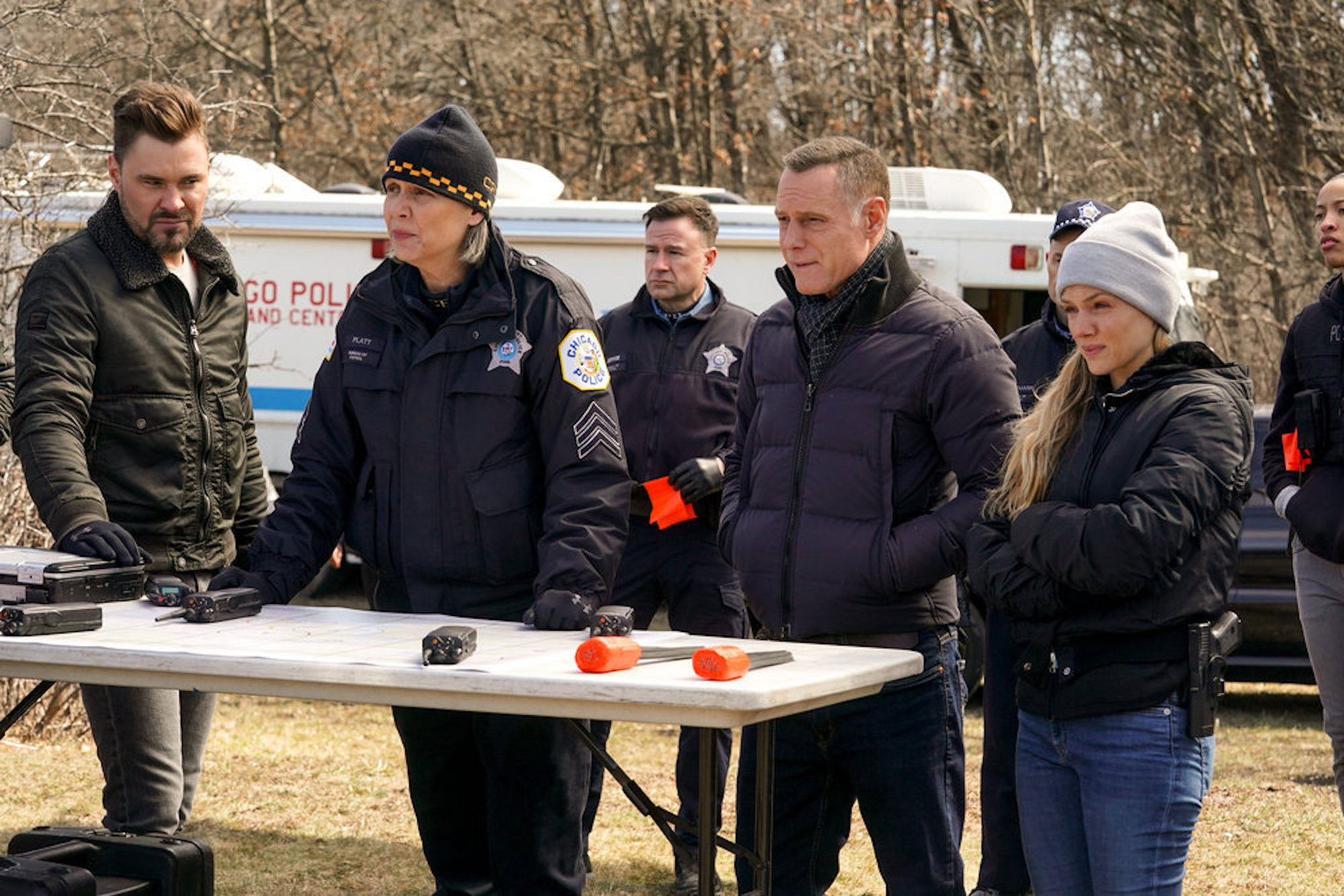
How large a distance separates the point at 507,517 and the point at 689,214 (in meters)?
2.39

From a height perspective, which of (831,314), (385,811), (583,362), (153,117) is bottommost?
(385,811)

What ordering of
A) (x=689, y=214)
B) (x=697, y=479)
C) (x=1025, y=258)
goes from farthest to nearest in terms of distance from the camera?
(x=1025, y=258), (x=689, y=214), (x=697, y=479)

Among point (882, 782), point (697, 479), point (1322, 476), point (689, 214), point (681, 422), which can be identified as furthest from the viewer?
point (689, 214)

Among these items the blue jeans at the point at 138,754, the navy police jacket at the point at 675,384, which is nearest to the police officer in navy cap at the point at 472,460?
the blue jeans at the point at 138,754

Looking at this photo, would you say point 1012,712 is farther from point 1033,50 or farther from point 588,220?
point 1033,50

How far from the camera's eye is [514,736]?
375 cm

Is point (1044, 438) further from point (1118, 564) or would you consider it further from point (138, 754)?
point (138, 754)

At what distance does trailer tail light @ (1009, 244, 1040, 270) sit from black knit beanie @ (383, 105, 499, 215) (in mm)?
5616

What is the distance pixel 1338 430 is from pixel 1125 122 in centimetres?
1132

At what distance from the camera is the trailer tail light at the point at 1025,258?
9031mm

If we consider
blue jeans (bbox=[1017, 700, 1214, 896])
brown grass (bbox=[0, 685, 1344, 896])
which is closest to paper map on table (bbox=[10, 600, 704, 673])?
blue jeans (bbox=[1017, 700, 1214, 896])

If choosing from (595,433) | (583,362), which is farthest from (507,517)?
(583,362)

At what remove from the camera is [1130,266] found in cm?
324

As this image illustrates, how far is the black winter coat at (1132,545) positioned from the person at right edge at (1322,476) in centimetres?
138
